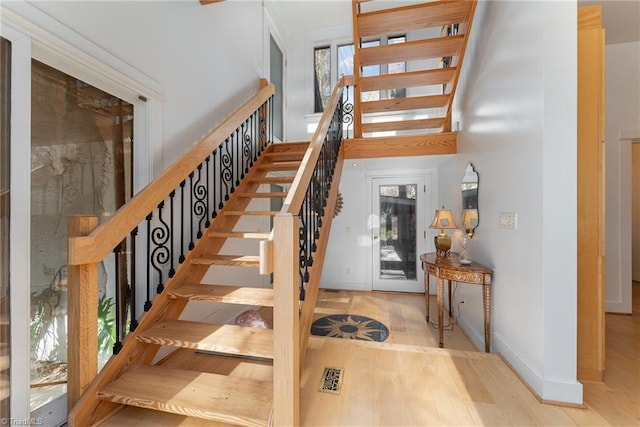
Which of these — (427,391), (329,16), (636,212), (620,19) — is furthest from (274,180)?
(636,212)

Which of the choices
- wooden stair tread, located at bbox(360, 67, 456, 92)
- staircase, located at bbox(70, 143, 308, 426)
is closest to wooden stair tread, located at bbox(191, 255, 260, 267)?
staircase, located at bbox(70, 143, 308, 426)

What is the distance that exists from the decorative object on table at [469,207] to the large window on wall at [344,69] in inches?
111

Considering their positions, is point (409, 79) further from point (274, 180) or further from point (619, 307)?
point (619, 307)

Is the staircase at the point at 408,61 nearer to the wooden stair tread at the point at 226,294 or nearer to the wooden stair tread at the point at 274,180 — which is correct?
the wooden stair tread at the point at 274,180

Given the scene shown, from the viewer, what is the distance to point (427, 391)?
1.69m

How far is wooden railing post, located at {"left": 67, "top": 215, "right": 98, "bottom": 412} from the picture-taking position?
1360mm

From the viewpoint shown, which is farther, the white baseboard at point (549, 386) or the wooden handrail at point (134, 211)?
the white baseboard at point (549, 386)

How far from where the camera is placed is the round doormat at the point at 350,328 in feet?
9.61

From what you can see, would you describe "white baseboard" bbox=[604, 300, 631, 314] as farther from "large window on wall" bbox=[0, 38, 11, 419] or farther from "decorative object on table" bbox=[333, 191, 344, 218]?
"large window on wall" bbox=[0, 38, 11, 419]

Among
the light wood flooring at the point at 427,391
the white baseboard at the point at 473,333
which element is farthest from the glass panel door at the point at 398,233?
the light wood flooring at the point at 427,391

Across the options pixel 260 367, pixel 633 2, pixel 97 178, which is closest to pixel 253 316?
pixel 260 367

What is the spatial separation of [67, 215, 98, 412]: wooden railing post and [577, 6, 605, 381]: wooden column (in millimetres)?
2882

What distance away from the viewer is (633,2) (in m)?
2.69

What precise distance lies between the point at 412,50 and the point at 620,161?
2.91 metres
